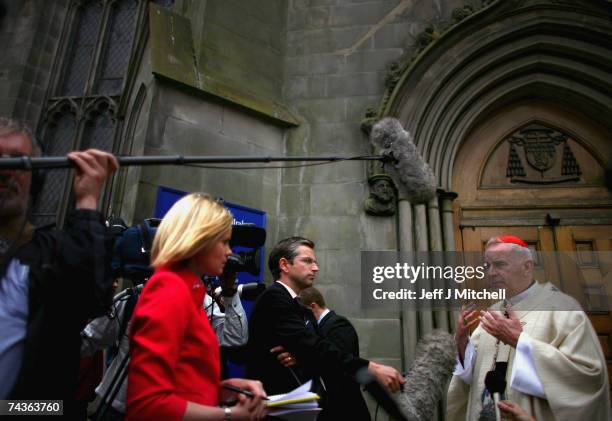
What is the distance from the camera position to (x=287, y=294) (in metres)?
2.34

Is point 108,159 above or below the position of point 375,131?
below

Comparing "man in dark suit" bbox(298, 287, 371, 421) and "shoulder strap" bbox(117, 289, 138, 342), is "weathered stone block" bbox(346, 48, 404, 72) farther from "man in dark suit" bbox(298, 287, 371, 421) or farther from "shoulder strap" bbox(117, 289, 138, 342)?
"shoulder strap" bbox(117, 289, 138, 342)

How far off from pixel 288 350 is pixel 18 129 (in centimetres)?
152

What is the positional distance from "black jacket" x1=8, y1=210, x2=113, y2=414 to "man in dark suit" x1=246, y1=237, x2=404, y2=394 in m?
1.09

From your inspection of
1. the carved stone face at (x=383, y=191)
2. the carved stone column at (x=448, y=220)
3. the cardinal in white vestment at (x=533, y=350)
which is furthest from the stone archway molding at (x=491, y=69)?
the cardinal in white vestment at (x=533, y=350)

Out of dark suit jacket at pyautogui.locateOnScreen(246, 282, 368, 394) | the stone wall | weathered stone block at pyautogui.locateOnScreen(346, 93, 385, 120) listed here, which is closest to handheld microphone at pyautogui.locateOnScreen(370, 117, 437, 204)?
the stone wall

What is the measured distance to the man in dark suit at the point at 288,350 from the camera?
2066 mm

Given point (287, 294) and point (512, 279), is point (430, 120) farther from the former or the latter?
point (287, 294)

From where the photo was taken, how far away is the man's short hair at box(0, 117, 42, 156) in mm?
1366

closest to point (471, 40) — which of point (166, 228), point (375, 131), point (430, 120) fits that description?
point (430, 120)

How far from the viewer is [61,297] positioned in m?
1.23

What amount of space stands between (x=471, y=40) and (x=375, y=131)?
6.16 feet

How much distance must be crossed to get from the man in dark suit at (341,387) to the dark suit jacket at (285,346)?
114mm

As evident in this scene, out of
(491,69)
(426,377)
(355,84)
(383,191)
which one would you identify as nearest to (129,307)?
(426,377)
